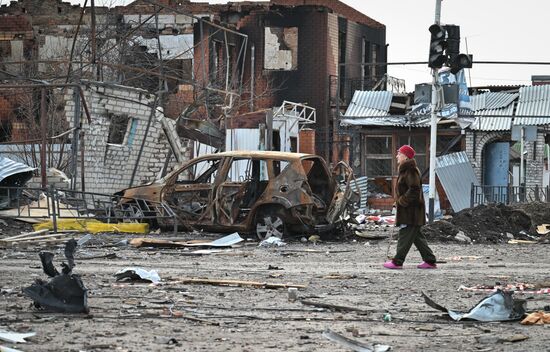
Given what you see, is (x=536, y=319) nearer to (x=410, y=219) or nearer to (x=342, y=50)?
(x=410, y=219)

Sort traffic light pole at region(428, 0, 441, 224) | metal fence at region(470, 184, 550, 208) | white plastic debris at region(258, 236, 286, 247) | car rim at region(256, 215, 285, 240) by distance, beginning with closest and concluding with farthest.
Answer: white plastic debris at region(258, 236, 286, 247) < car rim at region(256, 215, 285, 240) < traffic light pole at region(428, 0, 441, 224) < metal fence at region(470, 184, 550, 208)

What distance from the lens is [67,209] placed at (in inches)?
963

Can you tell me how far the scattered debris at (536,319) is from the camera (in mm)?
9977

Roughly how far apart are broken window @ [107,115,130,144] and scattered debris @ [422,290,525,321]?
2177 centimetres

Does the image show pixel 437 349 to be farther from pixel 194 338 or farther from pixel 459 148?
pixel 459 148

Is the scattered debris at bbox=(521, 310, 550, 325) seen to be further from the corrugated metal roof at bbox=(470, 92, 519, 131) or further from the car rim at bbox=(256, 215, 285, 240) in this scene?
the corrugated metal roof at bbox=(470, 92, 519, 131)

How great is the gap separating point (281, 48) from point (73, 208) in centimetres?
3196

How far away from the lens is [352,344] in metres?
8.23

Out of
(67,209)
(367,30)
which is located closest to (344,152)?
(367,30)

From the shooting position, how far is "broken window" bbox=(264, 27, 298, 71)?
55.2 metres

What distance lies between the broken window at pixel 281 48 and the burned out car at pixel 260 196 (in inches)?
1250

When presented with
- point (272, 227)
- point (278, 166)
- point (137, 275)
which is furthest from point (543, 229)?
point (137, 275)

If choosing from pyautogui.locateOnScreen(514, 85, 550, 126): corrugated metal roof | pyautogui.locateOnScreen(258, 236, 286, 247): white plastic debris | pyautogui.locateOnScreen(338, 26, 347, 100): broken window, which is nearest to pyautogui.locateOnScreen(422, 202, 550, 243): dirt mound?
pyautogui.locateOnScreen(258, 236, 286, 247): white plastic debris

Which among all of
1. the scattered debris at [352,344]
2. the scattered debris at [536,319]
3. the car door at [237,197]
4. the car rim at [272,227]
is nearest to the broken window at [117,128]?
the car door at [237,197]
